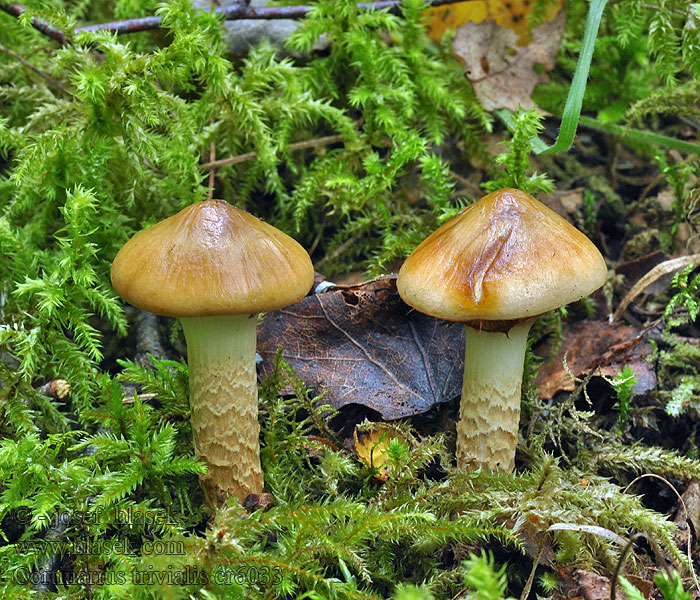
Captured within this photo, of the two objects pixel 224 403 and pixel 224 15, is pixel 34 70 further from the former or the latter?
pixel 224 403

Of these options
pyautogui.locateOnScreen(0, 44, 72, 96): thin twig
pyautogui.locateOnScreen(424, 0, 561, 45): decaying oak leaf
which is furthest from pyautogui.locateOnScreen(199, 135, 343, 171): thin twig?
pyautogui.locateOnScreen(424, 0, 561, 45): decaying oak leaf

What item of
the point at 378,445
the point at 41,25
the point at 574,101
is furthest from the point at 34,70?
the point at 574,101

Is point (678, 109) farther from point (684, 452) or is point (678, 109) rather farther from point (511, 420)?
point (511, 420)

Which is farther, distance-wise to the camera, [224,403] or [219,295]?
[224,403]

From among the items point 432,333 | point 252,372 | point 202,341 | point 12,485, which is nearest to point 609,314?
point 432,333

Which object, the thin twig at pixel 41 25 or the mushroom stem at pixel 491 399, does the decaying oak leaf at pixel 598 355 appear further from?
the thin twig at pixel 41 25

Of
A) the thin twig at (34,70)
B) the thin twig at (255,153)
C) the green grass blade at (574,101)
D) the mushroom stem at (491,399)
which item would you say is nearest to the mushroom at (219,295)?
the mushroom stem at (491,399)
